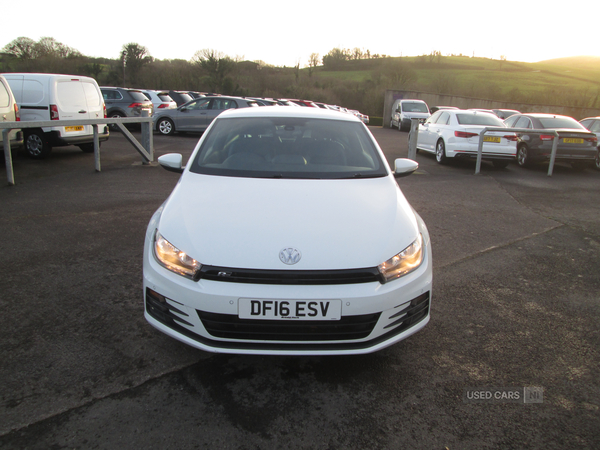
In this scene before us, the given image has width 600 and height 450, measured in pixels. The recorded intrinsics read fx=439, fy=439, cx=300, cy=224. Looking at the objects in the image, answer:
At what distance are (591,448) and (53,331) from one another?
3202 millimetres

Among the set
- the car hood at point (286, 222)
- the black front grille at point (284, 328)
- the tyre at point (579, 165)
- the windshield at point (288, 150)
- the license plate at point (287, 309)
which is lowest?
the tyre at point (579, 165)

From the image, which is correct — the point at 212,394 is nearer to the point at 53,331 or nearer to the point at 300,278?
the point at 300,278

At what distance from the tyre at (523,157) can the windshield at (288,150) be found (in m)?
9.49

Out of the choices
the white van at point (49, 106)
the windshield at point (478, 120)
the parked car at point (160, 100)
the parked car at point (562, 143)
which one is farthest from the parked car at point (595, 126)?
the parked car at point (160, 100)

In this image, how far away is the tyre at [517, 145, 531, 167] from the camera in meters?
11.8

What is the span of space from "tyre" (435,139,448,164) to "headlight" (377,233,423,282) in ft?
32.2

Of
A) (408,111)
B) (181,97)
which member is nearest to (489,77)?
(408,111)

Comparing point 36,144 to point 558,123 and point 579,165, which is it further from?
point 579,165

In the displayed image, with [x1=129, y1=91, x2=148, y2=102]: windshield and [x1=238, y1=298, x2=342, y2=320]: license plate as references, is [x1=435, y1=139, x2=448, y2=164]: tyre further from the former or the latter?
[x1=129, y1=91, x2=148, y2=102]: windshield

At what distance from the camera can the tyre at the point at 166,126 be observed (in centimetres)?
1684

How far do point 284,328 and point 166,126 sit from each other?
633 inches

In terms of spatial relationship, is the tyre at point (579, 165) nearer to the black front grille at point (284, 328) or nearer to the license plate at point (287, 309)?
the black front grille at point (284, 328)

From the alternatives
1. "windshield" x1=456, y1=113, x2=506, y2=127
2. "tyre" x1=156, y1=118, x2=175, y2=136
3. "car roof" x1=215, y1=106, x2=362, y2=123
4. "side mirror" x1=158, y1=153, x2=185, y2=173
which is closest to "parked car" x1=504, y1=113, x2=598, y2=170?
"windshield" x1=456, y1=113, x2=506, y2=127

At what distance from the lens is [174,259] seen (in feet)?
8.07
